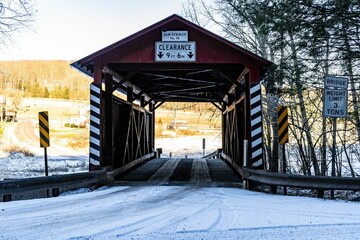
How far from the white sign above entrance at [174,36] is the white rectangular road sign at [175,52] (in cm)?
9

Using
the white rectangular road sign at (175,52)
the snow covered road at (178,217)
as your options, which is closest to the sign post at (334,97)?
the snow covered road at (178,217)

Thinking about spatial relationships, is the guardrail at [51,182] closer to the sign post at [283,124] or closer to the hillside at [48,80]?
the sign post at [283,124]

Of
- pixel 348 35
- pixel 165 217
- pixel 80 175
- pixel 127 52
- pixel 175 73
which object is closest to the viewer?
pixel 165 217

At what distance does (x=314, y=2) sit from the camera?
796 centimetres

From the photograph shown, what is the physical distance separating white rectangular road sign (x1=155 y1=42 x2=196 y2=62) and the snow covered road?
3435 millimetres

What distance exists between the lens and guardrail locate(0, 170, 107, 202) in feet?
20.8

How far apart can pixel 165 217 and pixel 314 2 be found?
5.62 metres

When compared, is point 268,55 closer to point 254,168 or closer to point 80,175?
point 254,168

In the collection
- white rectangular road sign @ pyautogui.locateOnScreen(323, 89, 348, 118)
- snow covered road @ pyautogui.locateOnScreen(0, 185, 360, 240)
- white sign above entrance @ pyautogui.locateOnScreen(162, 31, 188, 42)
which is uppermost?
white sign above entrance @ pyautogui.locateOnScreen(162, 31, 188, 42)

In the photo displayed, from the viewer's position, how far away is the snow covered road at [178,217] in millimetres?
4289

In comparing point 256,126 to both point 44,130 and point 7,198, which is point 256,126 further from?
point 7,198

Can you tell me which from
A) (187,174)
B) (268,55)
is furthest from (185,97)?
(187,174)

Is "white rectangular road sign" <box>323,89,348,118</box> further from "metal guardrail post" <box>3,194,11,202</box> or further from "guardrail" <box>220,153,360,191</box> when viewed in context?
"metal guardrail post" <box>3,194,11,202</box>

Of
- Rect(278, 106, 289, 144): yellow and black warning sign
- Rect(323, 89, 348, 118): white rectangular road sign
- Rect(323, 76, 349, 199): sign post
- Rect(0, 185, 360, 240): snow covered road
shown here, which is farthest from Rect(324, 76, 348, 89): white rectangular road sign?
Rect(0, 185, 360, 240): snow covered road
